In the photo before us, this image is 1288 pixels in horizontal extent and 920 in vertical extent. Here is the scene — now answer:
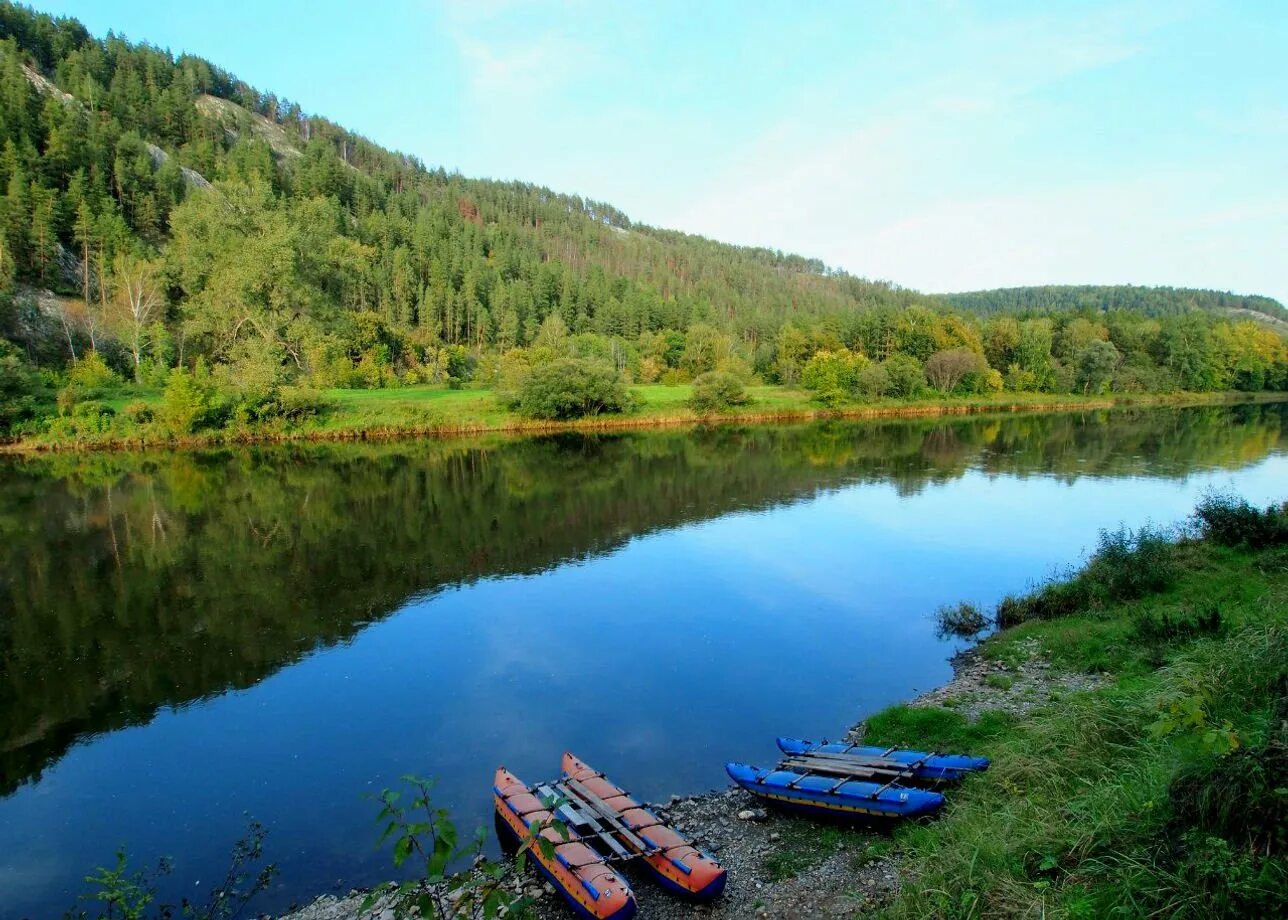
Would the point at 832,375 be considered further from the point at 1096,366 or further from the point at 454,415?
the point at 454,415

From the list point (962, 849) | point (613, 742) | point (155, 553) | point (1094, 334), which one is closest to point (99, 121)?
point (155, 553)

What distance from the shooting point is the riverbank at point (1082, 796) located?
633 centimetres

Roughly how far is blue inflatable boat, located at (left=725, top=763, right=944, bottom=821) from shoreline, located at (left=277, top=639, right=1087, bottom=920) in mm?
309

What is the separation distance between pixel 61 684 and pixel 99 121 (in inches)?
5089

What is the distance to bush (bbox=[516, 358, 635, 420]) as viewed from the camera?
71875 millimetres

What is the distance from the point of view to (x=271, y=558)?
3036cm

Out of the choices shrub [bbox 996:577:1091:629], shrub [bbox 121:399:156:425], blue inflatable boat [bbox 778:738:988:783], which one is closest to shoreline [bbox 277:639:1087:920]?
blue inflatable boat [bbox 778:738:988:783]

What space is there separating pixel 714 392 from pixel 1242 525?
196ft

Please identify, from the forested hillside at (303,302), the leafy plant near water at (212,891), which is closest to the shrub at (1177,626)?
the leafy plant near water at (212,891)

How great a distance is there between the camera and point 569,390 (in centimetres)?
7294

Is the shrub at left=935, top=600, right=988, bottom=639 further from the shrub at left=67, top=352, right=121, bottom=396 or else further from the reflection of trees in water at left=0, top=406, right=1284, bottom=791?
the shrub at left=67, top=352, right=121, bottom=396

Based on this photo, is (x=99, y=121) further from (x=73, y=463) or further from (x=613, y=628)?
(x=613, y=628)

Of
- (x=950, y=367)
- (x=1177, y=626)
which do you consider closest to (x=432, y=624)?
(x=1177, y=626)

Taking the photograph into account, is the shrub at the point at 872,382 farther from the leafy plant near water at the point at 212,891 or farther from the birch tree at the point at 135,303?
the leafy plant near water at the point at 212,891
